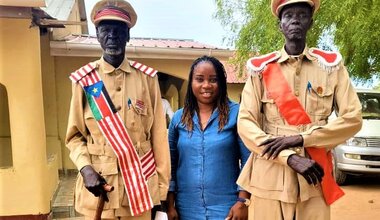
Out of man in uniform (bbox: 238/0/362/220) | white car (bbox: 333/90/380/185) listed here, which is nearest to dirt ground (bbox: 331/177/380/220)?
white car (bbox: 333/90/380/185)

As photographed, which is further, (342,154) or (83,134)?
(342,154)

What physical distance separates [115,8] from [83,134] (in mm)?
747

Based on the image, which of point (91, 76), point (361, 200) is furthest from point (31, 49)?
point (361, 200)

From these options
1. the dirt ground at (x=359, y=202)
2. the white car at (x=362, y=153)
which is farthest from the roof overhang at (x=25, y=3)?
the white car at (x=362, y=153)

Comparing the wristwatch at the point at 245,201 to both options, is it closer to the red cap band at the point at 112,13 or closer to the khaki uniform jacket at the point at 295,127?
the khaki uniform jacket at the point at 295,127

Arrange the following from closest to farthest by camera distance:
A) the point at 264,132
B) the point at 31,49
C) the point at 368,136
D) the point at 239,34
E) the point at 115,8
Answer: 1. the point at 264,132
2. the point at 115,8
3. the point at 31,49
4. the point at 368,136
5. the point at 239,34

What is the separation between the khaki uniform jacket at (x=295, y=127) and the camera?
2.23 metres

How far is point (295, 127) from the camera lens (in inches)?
90.2

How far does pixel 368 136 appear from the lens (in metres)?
8.13

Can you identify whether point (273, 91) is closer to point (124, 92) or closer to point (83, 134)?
point (124, 92)

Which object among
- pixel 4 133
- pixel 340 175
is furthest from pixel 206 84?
pixel 340 175

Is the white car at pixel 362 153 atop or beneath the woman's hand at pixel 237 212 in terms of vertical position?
beneath

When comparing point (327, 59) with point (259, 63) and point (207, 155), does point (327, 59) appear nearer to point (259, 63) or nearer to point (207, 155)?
point (259, 63)

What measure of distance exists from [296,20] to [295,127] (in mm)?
580
